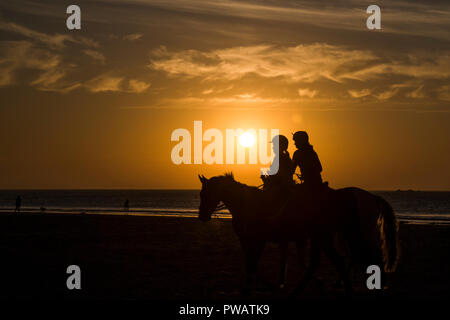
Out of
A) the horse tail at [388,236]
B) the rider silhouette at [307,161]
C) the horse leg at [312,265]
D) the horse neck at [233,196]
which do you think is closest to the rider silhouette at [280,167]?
the horse neck at [233,196]

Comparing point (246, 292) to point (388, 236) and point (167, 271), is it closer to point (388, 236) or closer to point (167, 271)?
point (388, 236)

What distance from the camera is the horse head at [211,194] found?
1055 cm

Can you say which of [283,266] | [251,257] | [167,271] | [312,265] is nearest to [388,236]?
[312,265]

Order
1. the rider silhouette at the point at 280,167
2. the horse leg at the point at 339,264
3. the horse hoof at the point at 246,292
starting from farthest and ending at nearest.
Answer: the rider silhouette at the point at 280,167, the horse hoof at the point at 246,292, the horse leg at the point at 339,264

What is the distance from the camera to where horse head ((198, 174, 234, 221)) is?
34.6 feet

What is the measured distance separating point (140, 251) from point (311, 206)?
9352 mm

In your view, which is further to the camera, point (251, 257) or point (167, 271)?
point (167, 271)

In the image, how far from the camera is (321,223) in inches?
357

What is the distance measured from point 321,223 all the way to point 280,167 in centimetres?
173

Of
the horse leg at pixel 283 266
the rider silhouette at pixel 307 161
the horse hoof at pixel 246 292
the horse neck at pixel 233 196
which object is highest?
the rider silhouette at pixel 307 161

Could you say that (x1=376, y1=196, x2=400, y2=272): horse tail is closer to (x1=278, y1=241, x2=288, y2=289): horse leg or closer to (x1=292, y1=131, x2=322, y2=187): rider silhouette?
(x1=292, y1=131, x2=322, y2=187): rider silhouette

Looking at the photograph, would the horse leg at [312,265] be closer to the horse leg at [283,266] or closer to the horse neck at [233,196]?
the horse leg at [283,266]
